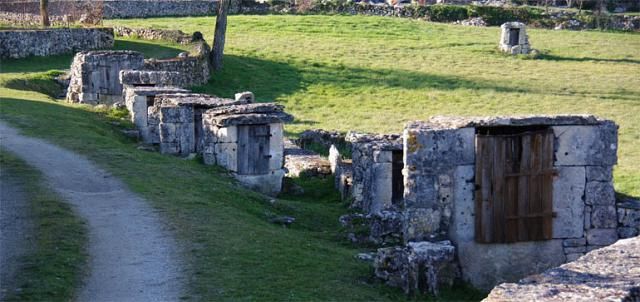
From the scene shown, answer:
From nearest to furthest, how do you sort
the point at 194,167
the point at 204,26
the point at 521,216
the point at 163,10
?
1. the point at 521,216
2. the point at 194,167
3. the point at 204,26
4. the point at 163,10

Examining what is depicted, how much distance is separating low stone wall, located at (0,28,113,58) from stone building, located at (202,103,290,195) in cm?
2213

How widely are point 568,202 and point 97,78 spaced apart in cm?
2501

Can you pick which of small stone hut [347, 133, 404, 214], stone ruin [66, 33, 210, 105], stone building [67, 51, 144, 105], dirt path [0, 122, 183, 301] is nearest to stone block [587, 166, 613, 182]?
small stone hut [347, 133, 404, 214]

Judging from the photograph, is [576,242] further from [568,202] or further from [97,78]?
[97,78]

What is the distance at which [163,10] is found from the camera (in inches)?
2911

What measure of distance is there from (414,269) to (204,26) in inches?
1967

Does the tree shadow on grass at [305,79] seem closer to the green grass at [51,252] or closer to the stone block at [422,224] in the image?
the green grass at [51,252]

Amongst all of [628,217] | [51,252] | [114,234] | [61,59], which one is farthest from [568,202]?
[61,59]

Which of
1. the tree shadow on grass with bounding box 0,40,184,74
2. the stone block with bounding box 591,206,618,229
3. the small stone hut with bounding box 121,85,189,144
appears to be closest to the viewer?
the stone block with bounding box 591,206,618,229

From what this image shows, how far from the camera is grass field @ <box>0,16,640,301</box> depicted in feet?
64.1

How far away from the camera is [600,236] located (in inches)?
839

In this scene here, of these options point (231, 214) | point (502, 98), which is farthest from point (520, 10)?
point (231, 214)

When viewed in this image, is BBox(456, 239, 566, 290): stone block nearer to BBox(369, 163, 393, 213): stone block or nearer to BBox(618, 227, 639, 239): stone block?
BBox(618, 227, 639, 239): stone block

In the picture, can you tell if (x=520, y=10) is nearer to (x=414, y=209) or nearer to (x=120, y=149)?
(x=120, y=149)
